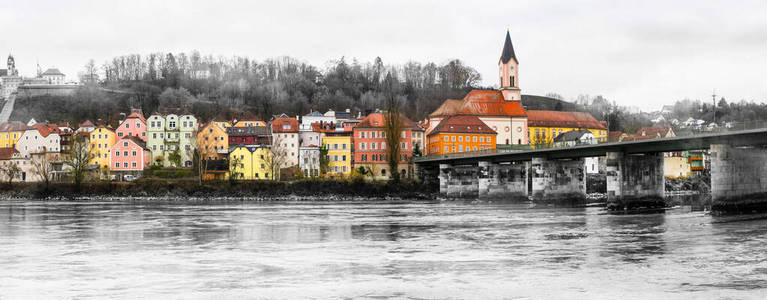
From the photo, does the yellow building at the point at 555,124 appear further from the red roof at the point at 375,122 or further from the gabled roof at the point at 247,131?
the gabled roof at the point at 247,131

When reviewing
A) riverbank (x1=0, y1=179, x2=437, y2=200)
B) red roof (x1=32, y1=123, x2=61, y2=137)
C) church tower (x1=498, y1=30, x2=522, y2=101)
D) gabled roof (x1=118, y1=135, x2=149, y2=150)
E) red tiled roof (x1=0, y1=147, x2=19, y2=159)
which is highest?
church tower (x1=498, y1=30, x2=522, y2=101)

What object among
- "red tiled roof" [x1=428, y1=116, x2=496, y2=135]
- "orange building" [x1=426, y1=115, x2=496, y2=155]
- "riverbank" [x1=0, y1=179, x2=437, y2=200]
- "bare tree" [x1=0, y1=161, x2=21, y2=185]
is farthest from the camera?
"red tiled roof" [x1=428, y1=116, x2=496, y2=135]

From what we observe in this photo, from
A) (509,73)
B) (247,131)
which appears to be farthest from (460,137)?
(509,73)

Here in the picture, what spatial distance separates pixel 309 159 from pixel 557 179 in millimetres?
46395

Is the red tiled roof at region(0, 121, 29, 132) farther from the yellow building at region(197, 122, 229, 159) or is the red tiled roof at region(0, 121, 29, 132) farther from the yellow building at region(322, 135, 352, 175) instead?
the yellow building at region(322, 135, 352, 175)

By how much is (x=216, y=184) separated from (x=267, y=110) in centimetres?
8158

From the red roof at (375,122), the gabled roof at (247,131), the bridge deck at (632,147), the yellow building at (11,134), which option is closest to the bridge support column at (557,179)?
the bridge deck at (632,147)

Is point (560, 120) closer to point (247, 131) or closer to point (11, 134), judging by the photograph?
point (247, 131)

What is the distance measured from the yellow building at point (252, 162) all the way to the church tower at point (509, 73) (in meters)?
59.0

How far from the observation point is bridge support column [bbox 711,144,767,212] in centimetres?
4975

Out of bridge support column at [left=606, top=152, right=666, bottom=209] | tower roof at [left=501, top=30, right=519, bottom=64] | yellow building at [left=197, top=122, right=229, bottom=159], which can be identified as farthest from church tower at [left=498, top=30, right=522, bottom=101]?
bridge support column at [left=606, top=152, right=666, bottom=209]

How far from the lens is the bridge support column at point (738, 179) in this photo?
1959 inches

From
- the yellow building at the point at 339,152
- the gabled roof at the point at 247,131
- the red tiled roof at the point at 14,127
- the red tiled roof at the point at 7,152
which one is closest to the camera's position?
A: the yellow building at the point at 339,152

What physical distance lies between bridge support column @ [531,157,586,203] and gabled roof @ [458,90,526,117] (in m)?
61.1
